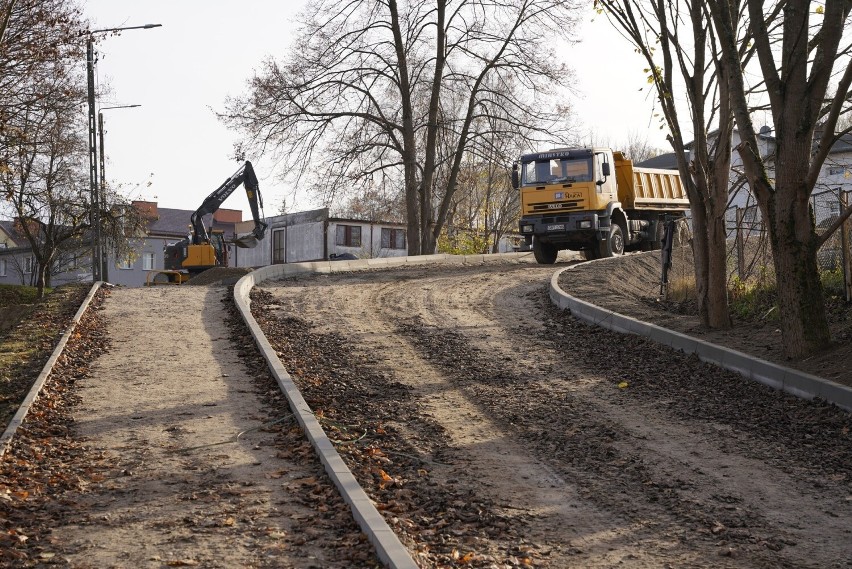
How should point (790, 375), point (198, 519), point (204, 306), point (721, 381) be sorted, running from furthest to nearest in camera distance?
point (204, 306) → point (721, 381) → point (790, 375) → point (198, 519)

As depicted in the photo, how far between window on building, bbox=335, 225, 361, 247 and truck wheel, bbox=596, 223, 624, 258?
3369 cm

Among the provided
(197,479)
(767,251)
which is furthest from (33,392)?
(767,251)

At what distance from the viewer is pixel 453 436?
909 cm

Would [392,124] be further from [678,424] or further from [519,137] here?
[678,424]

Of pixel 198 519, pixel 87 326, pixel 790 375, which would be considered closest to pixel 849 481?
pixel 790 375

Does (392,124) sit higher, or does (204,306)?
(392,124)

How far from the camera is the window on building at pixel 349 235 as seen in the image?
60.2 metres

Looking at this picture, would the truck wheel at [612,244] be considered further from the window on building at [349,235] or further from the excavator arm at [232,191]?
the window on building at [349,235]

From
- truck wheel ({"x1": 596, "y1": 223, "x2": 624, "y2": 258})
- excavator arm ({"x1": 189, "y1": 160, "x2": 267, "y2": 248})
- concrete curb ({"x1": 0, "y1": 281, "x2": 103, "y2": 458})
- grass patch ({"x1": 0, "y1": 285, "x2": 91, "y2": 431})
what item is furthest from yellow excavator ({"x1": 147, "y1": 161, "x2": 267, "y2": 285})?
concrete curb ({"x1": 0, "y1": 281, "x2": 103, "y2": 458})

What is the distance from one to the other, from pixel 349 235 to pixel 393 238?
384 cm

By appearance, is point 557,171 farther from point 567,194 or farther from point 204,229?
point 204,229

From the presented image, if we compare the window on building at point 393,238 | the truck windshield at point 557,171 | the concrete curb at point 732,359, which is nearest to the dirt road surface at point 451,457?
the concrete curb at point 732,359

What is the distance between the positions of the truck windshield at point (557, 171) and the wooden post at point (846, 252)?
12.3 m

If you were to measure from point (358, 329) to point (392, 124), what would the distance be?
20939mm
